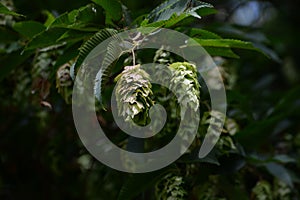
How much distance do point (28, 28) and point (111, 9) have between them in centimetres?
31

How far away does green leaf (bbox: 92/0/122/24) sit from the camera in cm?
129

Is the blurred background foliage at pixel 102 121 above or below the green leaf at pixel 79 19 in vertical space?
below

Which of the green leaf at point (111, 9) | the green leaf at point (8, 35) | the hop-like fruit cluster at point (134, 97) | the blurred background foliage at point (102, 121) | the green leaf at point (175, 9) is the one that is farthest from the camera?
the green leaf at point (8, 35)

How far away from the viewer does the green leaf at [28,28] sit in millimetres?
1485

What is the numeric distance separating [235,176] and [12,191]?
108cm

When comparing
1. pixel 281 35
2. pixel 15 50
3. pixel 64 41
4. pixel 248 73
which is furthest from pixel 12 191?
pixel 281 35

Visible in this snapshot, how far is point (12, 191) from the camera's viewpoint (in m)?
2.24

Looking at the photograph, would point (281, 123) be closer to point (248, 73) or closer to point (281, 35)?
A: point (248, 73)

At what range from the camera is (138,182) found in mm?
1405

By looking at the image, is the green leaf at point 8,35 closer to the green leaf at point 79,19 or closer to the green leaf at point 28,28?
the green leaf at point 28,28

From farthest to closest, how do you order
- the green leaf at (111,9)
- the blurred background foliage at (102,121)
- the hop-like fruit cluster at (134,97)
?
the blurred background foliage at (102,121) → the green leaf at (111,9) → the hop-like fruit cluster at (134,97)

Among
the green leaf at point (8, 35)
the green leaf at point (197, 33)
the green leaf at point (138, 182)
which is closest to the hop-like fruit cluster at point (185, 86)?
the green leaf at point (197, 33)

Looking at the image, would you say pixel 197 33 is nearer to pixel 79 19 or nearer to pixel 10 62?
pixel 79 19

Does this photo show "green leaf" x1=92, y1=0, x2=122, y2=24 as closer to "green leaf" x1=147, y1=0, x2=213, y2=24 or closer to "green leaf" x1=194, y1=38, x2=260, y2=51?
"green leaf" x1=147, y1=0, x2=213, y2=24
